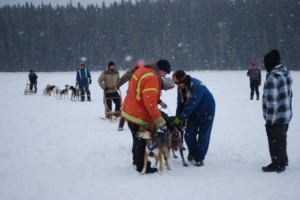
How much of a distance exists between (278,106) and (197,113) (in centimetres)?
132

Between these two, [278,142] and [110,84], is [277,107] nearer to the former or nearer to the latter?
[278,142]

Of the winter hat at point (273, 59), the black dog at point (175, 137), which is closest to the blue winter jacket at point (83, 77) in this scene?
the black dog at point (175, 137)

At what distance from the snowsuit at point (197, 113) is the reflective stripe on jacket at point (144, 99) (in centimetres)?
60

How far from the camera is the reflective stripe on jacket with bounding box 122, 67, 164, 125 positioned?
4762 millimetres

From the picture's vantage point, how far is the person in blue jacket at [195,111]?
5238 millimetres

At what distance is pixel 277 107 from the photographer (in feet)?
16.0

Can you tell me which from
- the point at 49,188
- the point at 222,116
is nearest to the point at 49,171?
the point at 49,188

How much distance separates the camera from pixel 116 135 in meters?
8.21

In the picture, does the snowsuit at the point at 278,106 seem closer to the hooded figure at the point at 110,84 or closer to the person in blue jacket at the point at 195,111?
the person in blue jacket at the point at 195,111

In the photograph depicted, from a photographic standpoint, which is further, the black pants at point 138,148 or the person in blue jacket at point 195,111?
the person in blue jacket at point 195,111

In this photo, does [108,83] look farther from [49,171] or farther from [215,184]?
[215,184]

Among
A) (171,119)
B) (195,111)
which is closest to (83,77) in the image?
(171,119)

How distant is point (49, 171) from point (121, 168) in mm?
1205

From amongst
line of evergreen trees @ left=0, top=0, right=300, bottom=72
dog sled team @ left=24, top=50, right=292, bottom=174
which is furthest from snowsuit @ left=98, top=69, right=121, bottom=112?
line of evergreen trees @ left=0, top=0, right=300, bottom=72
